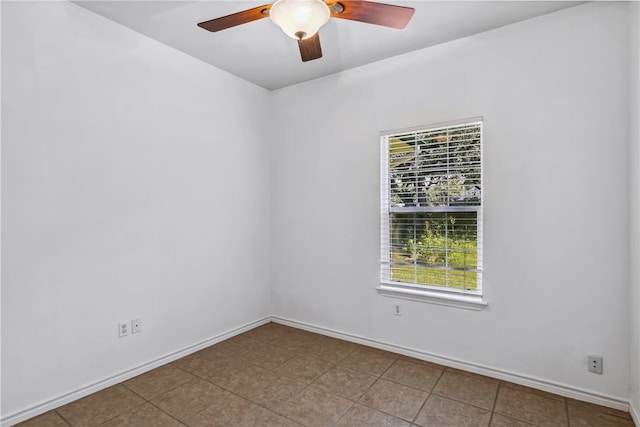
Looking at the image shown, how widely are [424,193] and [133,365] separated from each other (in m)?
2.77

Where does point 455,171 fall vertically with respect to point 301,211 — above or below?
above

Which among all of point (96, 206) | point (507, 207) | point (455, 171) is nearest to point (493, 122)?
point (455, 171)

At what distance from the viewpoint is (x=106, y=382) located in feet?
8.08

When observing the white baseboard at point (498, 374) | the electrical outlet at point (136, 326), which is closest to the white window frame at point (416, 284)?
the white baseboard at point (498, 374)

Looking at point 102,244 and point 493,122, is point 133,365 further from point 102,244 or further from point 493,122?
point 493,122

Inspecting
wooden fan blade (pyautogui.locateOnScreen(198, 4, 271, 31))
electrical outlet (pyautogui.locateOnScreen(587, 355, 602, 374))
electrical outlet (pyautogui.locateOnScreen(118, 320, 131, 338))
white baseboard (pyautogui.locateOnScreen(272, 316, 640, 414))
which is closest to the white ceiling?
wooden fan blade (pyautogui.locateOnScreen(198, 4, 271, 31))

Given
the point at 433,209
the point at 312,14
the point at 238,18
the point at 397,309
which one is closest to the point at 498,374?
the point at 397,309

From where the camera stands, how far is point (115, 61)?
255 centimetres

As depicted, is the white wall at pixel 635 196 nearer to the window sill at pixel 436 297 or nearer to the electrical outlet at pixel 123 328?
the window sill at pixel 436 297

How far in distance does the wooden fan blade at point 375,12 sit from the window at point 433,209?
3.99 ft

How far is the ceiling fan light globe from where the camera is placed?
1615mm

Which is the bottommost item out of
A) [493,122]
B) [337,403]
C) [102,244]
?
[337,403]

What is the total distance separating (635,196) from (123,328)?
11.8ft

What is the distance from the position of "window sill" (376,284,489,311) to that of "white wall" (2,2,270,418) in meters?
1.58
